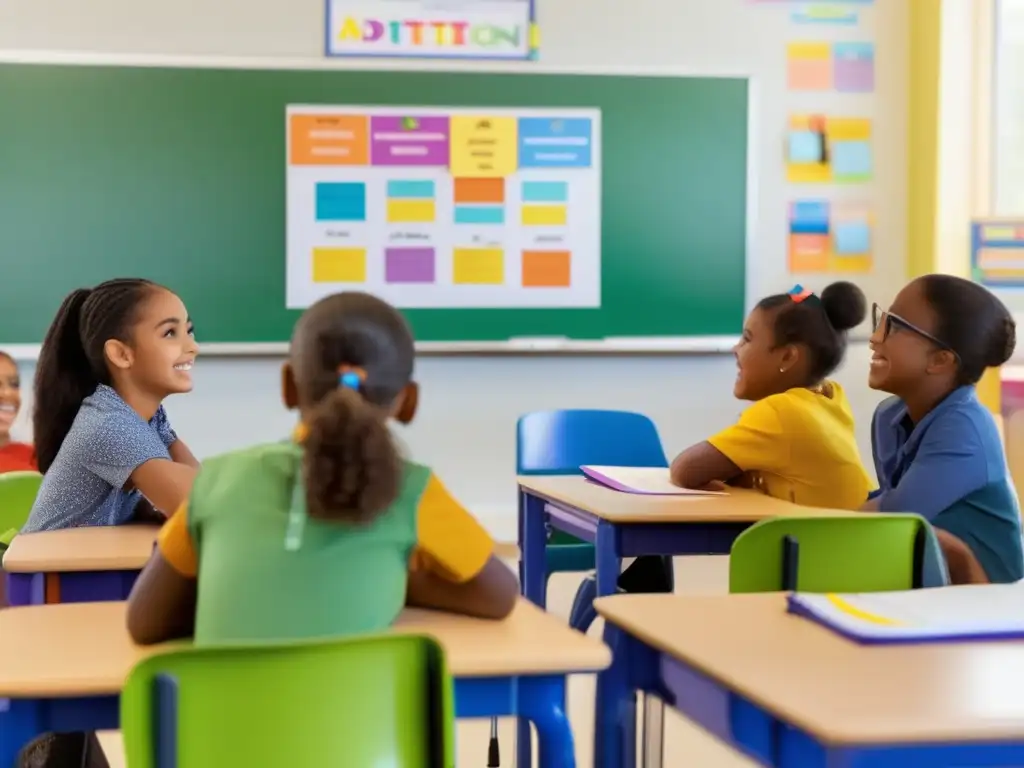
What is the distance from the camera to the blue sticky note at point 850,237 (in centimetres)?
514

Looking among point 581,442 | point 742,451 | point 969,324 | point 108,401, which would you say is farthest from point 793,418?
point 108,401

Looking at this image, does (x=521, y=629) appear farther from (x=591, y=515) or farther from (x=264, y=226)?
(x=264, y=226)

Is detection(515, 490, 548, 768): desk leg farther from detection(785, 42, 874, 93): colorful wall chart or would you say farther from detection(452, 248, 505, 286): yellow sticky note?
detection(785, 42, 874, 93): colorful wall chart

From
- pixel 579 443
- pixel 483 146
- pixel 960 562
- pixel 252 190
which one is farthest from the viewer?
pixel 483 146

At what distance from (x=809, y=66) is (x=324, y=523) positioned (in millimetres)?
4210

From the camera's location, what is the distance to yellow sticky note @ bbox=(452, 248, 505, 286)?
491 cm

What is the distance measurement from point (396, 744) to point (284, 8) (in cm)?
403

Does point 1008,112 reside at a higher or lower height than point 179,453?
higher

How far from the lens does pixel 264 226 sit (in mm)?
4805

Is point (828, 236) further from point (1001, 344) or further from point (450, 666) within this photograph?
point (450, 666)

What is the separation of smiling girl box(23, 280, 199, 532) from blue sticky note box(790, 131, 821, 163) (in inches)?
121

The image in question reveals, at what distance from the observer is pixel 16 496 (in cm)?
287

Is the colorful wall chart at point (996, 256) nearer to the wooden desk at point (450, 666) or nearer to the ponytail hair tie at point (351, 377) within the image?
the wooden desk at point (450, 666)

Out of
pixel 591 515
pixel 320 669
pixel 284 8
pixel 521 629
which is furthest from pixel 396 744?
pixel 284 8
